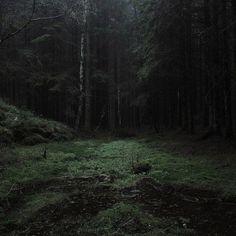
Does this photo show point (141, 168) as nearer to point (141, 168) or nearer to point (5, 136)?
point (141, 168)

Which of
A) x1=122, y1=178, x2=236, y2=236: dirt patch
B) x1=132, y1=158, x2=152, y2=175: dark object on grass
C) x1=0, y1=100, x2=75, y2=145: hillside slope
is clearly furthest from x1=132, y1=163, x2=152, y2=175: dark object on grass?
x1=0, y1=100, x2=75, y2=145: hillside slope

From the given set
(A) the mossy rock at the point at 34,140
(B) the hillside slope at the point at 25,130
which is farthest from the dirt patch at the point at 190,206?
(A) the mossy rock at the point at 34,140

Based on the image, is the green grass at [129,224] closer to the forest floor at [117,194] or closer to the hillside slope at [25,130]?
the forest floor at [117,194]

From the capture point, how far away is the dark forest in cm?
852

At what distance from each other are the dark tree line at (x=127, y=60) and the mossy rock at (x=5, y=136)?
4946mm

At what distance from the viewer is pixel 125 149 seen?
20.2m

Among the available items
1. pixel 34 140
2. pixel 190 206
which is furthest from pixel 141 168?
pixel 34 140

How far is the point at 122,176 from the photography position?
41.7ft

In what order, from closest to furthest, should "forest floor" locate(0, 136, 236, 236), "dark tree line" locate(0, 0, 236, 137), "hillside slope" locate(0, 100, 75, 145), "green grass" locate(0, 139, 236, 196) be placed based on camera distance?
"forest floor" locate(0, 136, 236, 236)
"green grass" locate(0, 139, 236, 196)
"dark tree line" locate(0, 0, 236, 137)
"hillside slope" locate(0, 100, 75, 145)

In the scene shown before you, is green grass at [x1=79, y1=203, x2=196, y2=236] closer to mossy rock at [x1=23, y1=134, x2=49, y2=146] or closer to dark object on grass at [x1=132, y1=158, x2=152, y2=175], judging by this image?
dark object on grass at [x1=132, y1=158, x2=152, y2=175]

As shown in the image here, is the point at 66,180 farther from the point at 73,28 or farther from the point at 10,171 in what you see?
the point at 73,28

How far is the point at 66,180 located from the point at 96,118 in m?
30.8

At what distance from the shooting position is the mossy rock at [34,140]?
20.4 m

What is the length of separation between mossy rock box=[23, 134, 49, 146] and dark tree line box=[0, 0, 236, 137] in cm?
579
